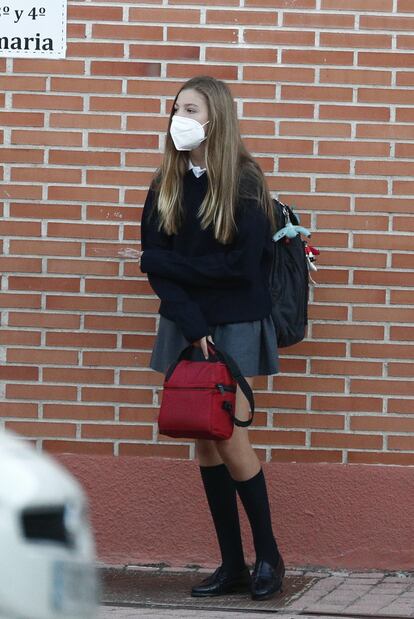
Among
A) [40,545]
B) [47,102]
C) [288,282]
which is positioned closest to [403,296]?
[288,282]

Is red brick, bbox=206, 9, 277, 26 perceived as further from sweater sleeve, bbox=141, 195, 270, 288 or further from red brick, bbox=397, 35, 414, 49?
sweater sleeve, bbox=141, 195, 270, 288

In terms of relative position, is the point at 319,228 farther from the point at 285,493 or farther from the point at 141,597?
the point at 141,597

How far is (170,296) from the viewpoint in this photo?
4.78 m

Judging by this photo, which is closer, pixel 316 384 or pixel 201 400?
pixel 201 400

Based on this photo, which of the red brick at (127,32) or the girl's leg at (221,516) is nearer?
the girl's leg at (221,516)

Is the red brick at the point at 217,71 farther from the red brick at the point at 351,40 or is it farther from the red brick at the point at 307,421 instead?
the red brick at the point at 307,421

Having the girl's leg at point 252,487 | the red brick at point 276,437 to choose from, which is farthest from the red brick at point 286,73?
the red brick at point 276,437

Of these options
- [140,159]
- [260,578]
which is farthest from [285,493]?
[140,159]

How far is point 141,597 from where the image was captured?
4996mm

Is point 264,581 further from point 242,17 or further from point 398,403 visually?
point 242,17

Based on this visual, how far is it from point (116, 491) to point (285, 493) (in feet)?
2.38

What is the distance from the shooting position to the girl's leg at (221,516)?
196 inches

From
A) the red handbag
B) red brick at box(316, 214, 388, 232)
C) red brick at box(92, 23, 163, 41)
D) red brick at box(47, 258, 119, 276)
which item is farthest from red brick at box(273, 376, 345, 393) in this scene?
red brick at box(92, 23, 163, 41)

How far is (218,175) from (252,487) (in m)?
1.20
